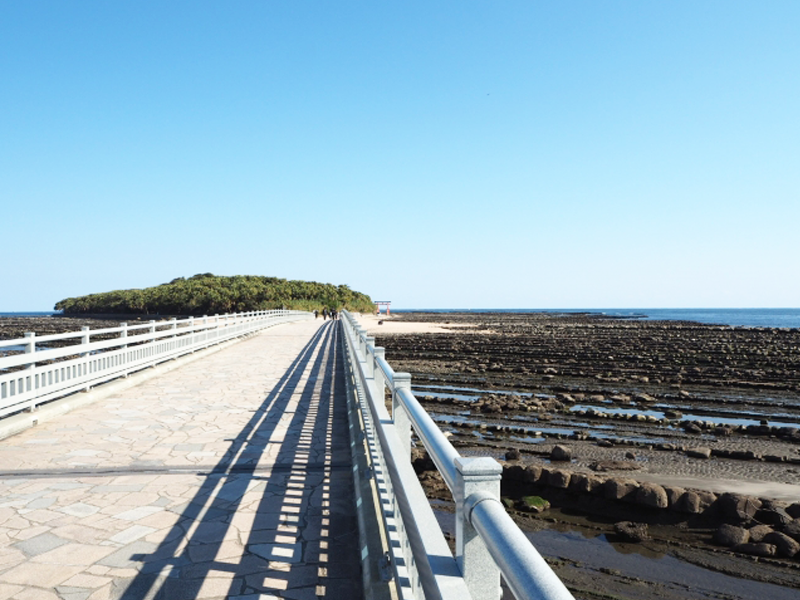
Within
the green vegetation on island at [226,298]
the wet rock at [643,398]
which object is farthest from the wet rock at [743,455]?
the green vegetation on island at [226,298]

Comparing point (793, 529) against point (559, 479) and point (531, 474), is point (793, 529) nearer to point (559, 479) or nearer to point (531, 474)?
point (559, 479)

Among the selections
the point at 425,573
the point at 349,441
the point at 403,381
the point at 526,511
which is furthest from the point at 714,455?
the point at 425,573

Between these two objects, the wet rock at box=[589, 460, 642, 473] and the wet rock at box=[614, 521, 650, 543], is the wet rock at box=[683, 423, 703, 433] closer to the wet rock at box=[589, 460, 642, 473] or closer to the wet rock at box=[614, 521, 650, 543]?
the wet rock at box=[589, 460, 642, 473]

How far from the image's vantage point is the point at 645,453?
1125 cm

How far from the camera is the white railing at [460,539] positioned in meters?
1.60

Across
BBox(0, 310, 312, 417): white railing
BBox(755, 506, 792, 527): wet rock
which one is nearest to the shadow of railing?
BBox(0, 310, 312, 417): white railing

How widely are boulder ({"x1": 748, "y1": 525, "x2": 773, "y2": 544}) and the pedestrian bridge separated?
444cm

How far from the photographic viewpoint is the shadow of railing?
396 centimetres

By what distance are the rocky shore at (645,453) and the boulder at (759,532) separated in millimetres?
14

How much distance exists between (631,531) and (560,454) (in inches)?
137

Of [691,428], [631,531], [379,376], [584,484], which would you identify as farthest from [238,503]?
[691,428]

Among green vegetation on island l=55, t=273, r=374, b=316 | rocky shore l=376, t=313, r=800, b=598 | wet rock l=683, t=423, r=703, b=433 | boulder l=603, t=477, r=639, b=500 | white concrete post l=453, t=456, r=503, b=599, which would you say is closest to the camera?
white concrete post l=453, t=456, r=503, b=599

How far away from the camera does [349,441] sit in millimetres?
8078

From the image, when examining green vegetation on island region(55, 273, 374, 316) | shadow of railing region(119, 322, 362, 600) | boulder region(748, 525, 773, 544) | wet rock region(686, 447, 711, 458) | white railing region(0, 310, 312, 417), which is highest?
green vegetation on island region(55, 273, 374, 316)
